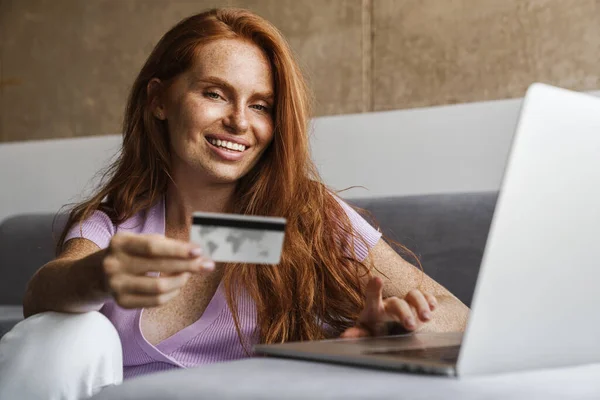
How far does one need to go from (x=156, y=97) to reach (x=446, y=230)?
0.78 m

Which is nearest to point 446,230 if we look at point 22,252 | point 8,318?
point 8,318

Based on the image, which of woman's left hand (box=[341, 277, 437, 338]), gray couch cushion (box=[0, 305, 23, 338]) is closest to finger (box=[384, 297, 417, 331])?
woman's left hand (box=[341, 277, 437, 338])

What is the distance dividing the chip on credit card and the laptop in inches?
5.4

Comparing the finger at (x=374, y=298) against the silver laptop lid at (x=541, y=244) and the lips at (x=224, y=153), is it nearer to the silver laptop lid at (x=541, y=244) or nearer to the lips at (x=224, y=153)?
the silver laptop lid at (x=541, y=244)

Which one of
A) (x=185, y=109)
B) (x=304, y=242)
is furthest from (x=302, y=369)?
(x=185, y=109)

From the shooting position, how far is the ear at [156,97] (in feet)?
5.58

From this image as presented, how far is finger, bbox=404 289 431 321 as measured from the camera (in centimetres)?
109

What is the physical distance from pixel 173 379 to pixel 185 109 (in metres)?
0.90

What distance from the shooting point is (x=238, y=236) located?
2.62 ft

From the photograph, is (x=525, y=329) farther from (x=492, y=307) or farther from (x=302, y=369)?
(x=302, y=369)

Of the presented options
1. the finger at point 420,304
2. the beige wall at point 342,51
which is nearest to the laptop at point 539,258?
the finger at point 420,304

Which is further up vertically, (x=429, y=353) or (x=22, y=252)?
(x=429, y=353)

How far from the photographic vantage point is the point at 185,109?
1598 millimetres

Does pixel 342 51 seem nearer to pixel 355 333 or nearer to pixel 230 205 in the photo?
pixel 230 205
